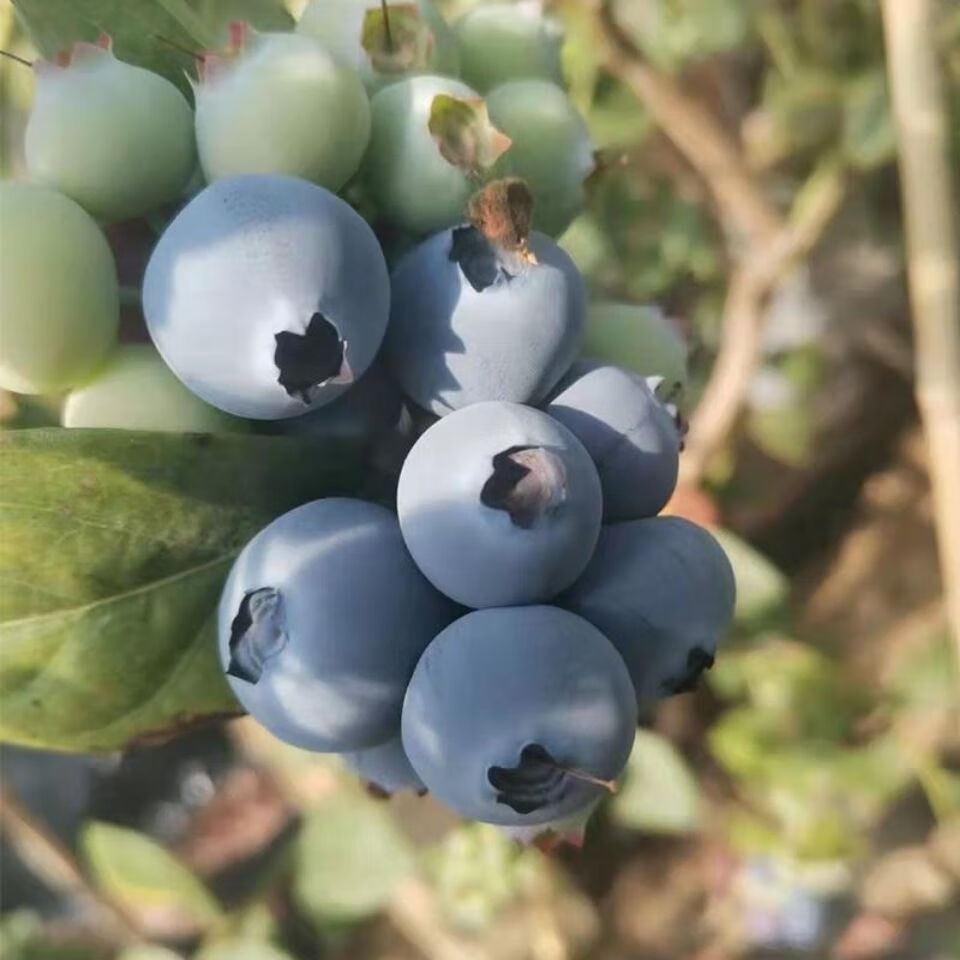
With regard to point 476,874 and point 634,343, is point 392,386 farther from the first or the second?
point 476,874

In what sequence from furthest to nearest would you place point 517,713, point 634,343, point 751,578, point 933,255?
point 751,578 < point 933,255 < point 634,343 < point 517,713

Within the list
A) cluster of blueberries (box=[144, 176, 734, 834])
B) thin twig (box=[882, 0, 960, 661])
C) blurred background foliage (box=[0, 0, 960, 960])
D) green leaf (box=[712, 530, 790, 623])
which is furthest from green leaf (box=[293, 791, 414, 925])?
cluster of blueberries (box=[144, 176, 734, 834])

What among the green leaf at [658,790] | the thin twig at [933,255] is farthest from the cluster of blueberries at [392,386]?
the green leaf at [658,790]

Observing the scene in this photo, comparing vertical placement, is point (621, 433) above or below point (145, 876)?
above

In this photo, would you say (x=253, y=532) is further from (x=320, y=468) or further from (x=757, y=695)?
(x=757, y=695)

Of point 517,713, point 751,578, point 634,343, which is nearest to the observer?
point 517,713

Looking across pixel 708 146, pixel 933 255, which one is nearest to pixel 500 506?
pixel 933 255
